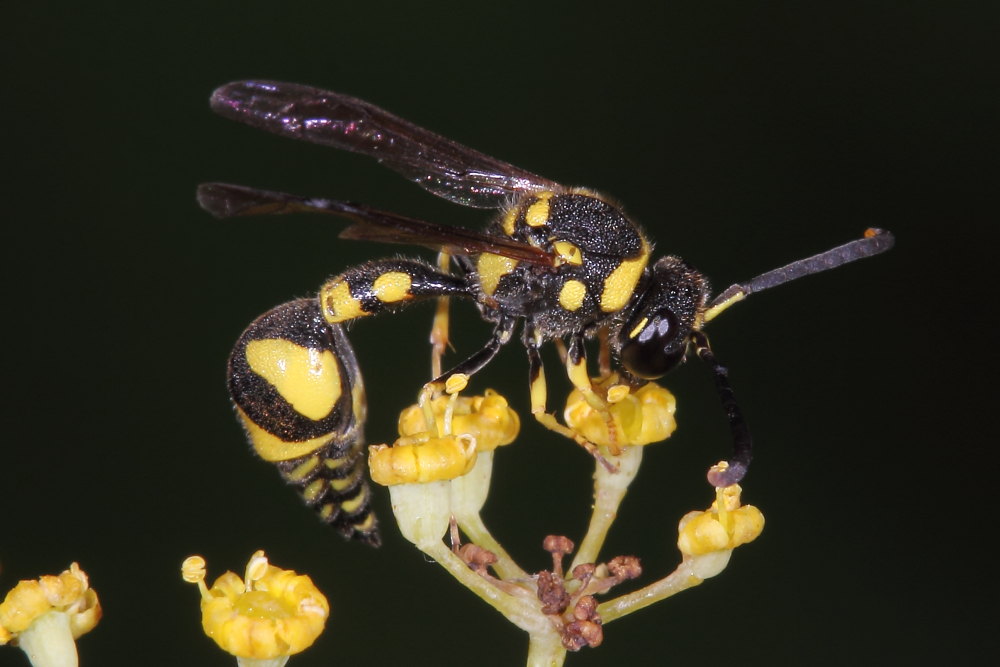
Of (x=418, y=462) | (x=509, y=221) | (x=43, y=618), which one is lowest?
(x=43, y=618)

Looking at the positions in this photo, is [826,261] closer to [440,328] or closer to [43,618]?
[440,328]

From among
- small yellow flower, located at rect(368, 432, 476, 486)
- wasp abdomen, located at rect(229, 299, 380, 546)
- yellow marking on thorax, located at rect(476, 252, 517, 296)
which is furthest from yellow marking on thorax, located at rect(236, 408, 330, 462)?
yellow marking on thorax, located at rect(476, 252, 517, 296)

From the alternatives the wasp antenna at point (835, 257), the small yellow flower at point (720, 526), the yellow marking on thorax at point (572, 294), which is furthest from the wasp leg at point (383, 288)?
the small yellow flower at point (720, 526)

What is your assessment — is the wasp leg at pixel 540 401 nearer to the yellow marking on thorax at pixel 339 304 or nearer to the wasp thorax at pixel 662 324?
the wasp thorax at pixel 662 324

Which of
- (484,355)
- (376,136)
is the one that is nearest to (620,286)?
(484,355)

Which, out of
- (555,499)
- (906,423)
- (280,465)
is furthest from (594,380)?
(906,423)

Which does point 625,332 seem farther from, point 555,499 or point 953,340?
point 953,340
